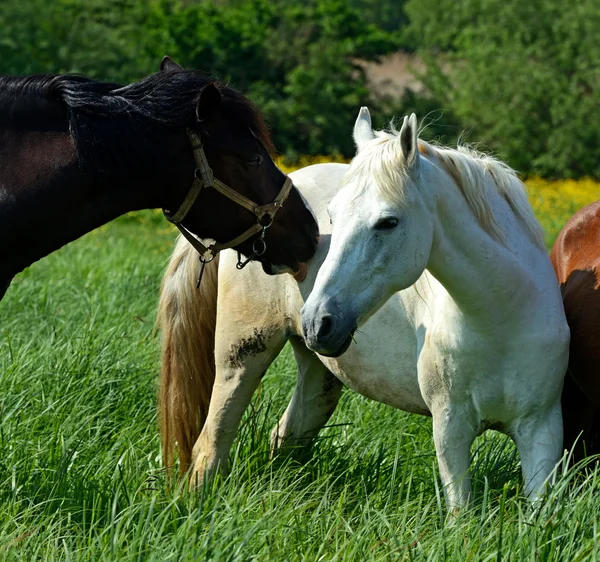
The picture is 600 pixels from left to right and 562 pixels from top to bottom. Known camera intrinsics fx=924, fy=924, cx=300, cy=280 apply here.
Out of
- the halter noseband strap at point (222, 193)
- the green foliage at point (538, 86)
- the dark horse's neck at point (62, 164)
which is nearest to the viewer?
the dark horse's neck at point (62, 164)

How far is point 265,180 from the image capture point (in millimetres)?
3459

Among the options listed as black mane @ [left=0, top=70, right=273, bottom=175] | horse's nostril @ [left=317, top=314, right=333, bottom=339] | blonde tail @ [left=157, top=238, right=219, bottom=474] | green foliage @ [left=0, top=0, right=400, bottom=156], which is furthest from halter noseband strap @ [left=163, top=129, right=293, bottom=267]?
green foliage @ [left=0, top=0, right=400, bottom=156]

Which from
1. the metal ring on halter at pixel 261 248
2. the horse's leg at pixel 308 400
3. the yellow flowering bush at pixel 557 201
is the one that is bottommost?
the yellow flowering bush at pixel 557 201

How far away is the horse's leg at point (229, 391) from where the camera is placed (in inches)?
160

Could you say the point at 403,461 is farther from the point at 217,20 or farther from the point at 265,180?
the point at 217,20

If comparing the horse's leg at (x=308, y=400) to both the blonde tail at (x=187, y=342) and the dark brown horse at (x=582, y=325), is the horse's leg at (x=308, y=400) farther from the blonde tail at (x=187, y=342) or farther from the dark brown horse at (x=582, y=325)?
the dark brown horse at (x=582, y=325)

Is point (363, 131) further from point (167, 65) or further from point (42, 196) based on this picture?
point (42, 196)

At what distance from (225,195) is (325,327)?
822 mm

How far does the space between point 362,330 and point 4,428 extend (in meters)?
1.54

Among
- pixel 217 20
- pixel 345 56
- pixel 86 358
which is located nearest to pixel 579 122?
pixel 345 56

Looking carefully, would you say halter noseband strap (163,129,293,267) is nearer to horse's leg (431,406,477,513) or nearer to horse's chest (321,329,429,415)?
horse's chest (321,329,429,415)

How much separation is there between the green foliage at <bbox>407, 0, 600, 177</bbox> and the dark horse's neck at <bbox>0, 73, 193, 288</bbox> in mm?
26796

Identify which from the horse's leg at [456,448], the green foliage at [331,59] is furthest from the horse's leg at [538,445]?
the green foliage at [331,59]

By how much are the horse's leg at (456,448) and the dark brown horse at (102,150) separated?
3.66 feet
